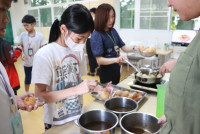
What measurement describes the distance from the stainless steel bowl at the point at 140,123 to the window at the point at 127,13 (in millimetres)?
4124

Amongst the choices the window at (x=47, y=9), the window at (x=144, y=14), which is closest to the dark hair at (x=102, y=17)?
the window at (x=144, y=14)

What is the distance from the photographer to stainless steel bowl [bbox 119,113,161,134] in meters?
0.87

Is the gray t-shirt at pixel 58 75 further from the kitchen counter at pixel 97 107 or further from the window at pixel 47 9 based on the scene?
the window at pixel 47 9

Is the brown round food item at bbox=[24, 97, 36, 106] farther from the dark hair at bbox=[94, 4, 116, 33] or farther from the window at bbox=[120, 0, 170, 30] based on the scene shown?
the window at bbox=[120, 0, 170, 30]

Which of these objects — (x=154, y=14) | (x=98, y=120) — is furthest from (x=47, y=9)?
(x=98, y=120)

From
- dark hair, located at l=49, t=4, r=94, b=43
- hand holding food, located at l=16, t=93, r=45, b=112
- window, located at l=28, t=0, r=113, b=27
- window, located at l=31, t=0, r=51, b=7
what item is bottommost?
hand holding food, located at l=16, t=93, r=45, b=112

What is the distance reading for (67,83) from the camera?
1113mm

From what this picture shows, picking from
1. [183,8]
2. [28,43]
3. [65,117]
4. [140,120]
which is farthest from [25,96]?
[28,43]

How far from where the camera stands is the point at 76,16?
0.98 meters

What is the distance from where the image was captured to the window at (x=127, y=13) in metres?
4.57

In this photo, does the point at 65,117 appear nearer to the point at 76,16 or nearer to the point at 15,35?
the point at 76,16

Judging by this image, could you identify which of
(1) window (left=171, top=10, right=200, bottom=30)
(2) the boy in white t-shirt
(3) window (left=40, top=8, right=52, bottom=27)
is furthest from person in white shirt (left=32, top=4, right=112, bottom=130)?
(3) window (left=40, top=8, right=52, bottom=27)

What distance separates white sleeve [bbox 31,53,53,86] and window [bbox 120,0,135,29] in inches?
161

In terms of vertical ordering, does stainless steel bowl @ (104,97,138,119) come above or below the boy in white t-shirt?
below
